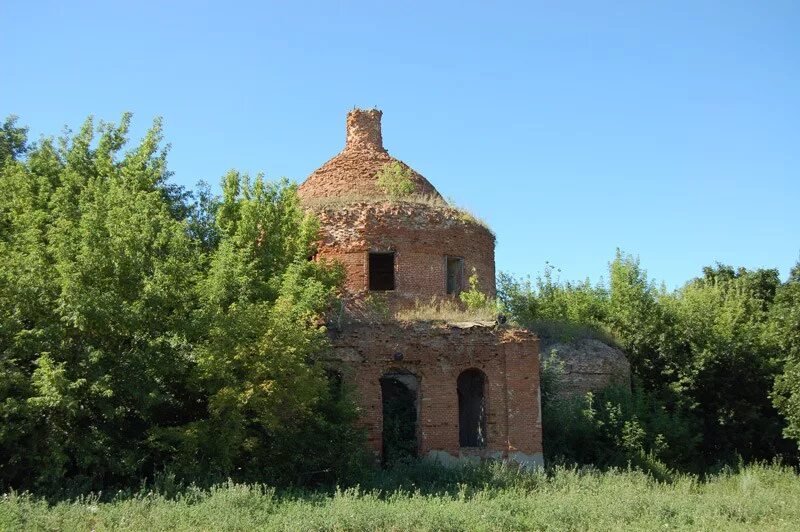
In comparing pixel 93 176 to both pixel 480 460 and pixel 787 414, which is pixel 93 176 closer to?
pixel 480 460

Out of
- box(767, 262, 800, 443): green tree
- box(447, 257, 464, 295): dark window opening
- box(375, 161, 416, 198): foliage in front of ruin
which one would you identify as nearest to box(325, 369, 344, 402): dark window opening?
box(447, 257, 464, 295): dark window opening

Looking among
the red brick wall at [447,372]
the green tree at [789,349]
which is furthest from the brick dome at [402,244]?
the green tree at [789,349]

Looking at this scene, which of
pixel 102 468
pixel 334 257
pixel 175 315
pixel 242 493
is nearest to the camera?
pixel 242 493

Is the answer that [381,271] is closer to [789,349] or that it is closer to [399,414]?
[399,414]

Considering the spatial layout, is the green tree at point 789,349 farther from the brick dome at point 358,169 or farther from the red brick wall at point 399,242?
the brick dome at point 358,169

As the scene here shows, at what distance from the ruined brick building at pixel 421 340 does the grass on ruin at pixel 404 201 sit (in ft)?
0.16

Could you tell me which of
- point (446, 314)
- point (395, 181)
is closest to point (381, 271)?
point (395, 181)

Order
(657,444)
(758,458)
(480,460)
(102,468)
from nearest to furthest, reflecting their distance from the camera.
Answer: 1. (102,468)
2. (480,460)
3. (657,444)
4. (758,458)

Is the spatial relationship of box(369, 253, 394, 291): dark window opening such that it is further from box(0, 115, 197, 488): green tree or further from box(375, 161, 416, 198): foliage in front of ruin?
box(0, 115, 197, 488): green tree

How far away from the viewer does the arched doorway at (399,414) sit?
2041 centimetres

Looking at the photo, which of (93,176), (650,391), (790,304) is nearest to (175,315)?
(93,176)

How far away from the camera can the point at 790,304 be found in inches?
997

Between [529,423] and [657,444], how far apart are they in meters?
4.24

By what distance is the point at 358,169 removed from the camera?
27.8 metres
